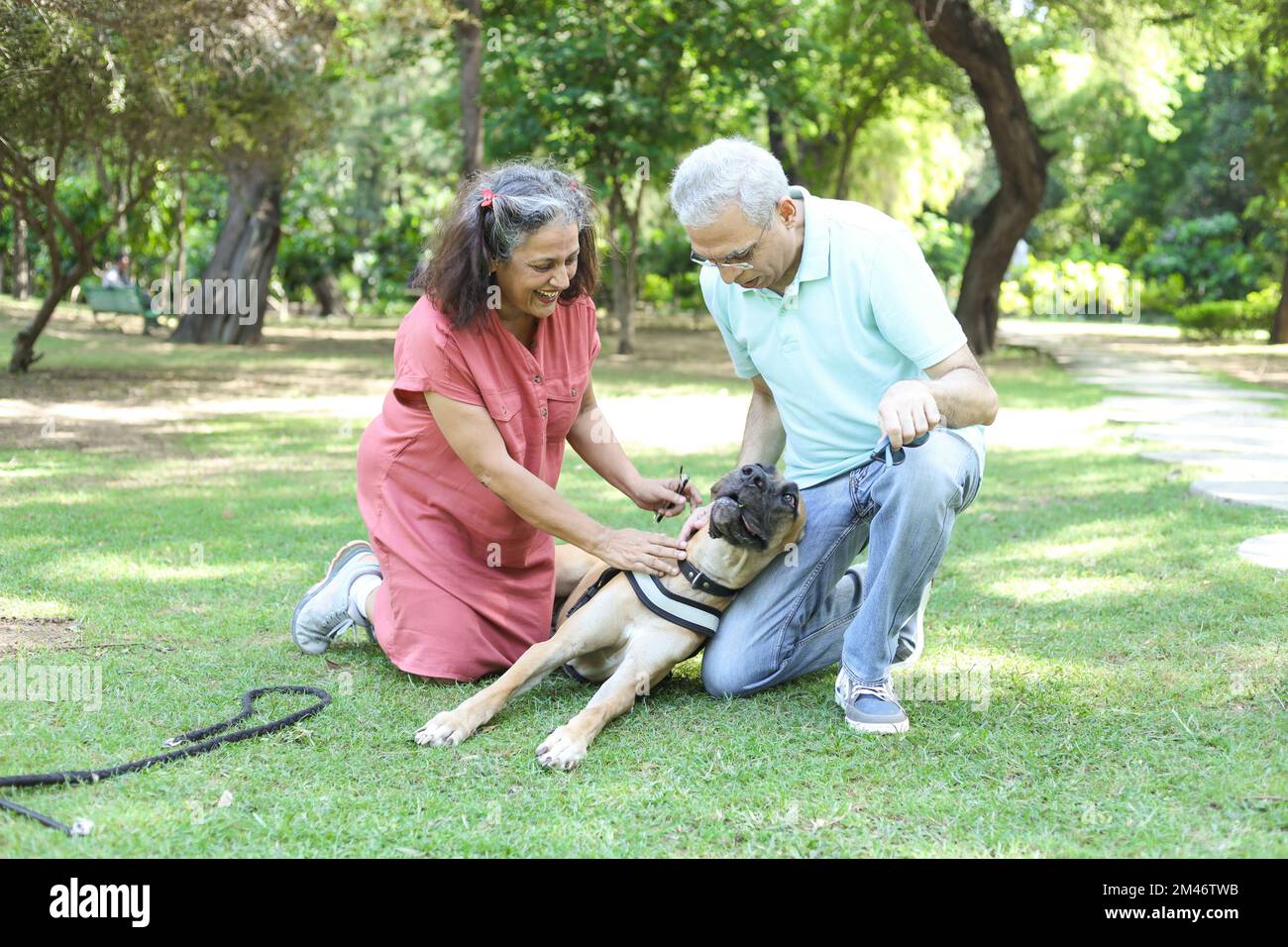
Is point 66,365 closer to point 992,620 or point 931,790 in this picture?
point 992,620

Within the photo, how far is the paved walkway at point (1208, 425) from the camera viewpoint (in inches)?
283

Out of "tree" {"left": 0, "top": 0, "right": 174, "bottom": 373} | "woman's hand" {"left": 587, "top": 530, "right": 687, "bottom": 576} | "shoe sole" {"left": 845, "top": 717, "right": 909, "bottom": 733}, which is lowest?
"shoe sole" {"left": 845, "top": 717, "right": 909, "bottom": 733}

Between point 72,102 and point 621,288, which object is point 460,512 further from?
point 621,288

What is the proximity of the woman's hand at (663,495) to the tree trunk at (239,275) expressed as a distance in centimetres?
1615

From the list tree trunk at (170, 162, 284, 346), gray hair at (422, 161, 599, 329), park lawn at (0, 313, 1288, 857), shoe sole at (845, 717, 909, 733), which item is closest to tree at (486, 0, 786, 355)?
tree trunk at (170, 162, 284, 346)

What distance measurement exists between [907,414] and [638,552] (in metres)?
0.99

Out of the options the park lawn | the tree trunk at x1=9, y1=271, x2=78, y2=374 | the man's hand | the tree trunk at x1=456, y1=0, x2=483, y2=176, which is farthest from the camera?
the tree trunk at x1=456, y1=0, x2=483, y2=176

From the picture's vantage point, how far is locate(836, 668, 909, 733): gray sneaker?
3.62 meters

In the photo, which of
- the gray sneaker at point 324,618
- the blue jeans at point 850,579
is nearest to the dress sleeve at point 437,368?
the gray sneaker at point 324,618

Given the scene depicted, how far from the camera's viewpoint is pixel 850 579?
168 inches

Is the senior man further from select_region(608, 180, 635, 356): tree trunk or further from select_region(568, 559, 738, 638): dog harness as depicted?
select_region(608, 180, 635, 356): tree trunk

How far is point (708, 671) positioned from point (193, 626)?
6.63 ft

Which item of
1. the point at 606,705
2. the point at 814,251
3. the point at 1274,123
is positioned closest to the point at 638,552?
the point at 606,705
